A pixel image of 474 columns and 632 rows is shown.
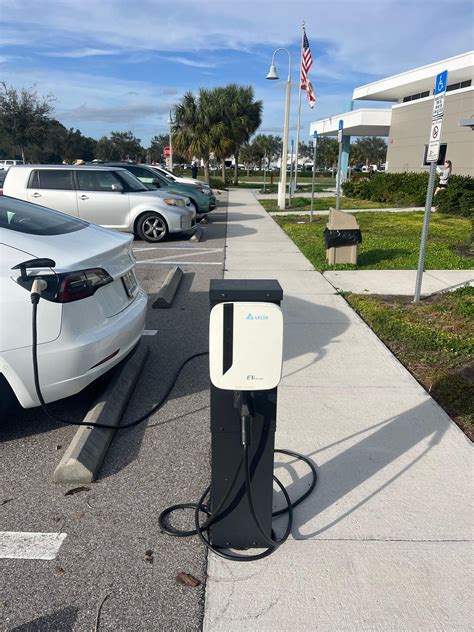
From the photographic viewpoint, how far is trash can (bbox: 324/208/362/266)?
8766 millimetres

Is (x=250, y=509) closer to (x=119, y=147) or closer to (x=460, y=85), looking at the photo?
(x=460, y=85)

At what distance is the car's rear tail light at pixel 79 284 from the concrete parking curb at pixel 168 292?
3125mm

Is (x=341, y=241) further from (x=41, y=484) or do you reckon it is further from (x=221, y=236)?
(x=41, y=484)

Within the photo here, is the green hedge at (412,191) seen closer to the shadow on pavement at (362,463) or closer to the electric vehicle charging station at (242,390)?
the shadow on pavement at (362,463)

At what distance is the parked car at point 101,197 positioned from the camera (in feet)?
38.2

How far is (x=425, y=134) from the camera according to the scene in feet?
97.0

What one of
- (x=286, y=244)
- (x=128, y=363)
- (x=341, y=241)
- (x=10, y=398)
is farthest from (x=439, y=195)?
(x=10, y=398)

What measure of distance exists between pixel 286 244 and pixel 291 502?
31.8ft

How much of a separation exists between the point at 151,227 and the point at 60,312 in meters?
9.32

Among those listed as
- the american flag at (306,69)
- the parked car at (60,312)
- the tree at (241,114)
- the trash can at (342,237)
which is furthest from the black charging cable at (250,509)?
the tree at (241,114)

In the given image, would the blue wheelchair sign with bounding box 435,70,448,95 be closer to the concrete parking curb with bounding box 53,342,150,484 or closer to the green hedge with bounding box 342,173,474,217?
the concrete parking curb with bounding box 53,342,150,484

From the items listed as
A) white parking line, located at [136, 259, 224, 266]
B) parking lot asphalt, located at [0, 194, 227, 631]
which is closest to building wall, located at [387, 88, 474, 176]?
white parking line, located at [136, 259, 224, 266]

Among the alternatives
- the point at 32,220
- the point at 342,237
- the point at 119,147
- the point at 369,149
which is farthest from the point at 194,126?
the point at 369,149

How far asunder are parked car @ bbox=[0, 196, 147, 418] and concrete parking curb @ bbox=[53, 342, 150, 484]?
287 millimetres
